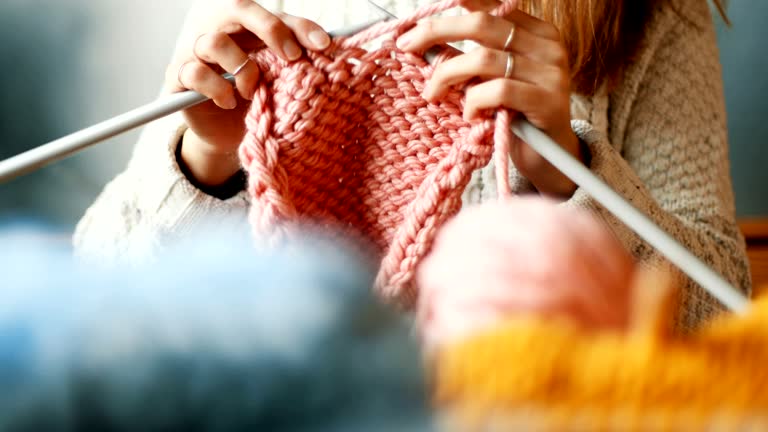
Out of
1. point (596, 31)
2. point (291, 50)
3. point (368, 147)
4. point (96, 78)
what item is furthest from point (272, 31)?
point (96, 78)

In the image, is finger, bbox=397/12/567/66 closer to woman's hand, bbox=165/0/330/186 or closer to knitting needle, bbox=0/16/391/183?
woman's hand, bbox=165/0/330/186

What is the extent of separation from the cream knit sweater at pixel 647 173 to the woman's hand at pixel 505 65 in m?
0.09

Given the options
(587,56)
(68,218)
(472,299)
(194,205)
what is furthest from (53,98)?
(472,299)

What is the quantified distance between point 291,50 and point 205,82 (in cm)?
6

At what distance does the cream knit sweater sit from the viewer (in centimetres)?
58

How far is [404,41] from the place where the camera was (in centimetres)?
47

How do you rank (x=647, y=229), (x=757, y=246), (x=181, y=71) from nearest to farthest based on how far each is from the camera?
(x=647, y=229)
(x=181, y=71)
(x=757, y=246)

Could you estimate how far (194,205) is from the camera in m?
0.58

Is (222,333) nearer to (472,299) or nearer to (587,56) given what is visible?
(472,299)

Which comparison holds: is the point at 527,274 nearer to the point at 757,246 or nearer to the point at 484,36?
the point at 484,36

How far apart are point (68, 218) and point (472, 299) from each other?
1.03m

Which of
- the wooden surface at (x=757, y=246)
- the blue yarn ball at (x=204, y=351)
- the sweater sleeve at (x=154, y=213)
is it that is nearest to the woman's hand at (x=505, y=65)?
the sweater sleeve at (x=154, y=213)

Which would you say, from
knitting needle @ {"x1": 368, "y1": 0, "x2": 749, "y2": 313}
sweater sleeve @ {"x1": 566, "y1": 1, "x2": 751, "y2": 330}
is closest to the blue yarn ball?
knitting needle @ {"x1": 368, "y1": 0, "x2": 749, "y2": 313}

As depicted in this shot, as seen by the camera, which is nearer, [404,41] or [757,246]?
[404,41]
